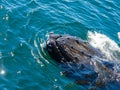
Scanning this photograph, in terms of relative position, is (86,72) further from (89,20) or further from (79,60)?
(89,20)

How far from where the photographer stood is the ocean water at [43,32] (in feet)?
63.5

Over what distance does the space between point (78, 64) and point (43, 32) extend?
535cm

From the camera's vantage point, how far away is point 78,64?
19.4m

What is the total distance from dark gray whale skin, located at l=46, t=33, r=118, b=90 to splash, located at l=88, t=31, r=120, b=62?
14.2 feet

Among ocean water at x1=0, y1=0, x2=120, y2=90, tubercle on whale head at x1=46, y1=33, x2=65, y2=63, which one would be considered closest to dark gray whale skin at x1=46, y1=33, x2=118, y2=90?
tubercle on whale head at x1=46, y1=33, x2=65, y2=63

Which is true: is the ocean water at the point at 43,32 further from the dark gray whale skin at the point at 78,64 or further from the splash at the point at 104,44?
the dark gray whale skin at the point at 78,64

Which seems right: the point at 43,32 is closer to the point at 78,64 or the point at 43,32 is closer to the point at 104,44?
the point at 104,44

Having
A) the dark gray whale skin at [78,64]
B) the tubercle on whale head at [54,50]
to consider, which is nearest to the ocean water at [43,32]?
the dark gray whale skin at [78,64]

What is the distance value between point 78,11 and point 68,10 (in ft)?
3.13

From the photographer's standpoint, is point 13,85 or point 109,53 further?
point 109,53

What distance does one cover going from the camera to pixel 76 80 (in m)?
19.4

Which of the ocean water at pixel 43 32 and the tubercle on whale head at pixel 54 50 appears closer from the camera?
the ocean water at pixel 43 32

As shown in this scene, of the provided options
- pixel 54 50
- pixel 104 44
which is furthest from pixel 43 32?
pixel 104 44

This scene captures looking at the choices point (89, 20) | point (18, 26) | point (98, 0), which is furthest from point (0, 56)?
point (98, 0)
